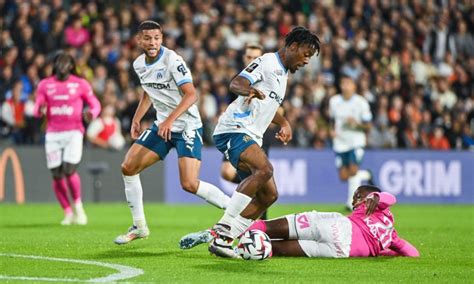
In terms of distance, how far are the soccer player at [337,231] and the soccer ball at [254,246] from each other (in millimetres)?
217

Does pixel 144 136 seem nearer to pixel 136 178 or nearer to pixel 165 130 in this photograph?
pixel 136 178

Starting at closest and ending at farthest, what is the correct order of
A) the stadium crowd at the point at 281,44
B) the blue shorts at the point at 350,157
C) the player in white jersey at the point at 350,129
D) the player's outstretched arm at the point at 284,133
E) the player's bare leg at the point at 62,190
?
the player's outstretched arm at the point at 284,133, the player's bare leg at the point at 62,190, the player in white jersey at the point at 350,129, the blue shorts at the point at 350,157, the stadium crowd at the point at 281,44

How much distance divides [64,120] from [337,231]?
257 inches

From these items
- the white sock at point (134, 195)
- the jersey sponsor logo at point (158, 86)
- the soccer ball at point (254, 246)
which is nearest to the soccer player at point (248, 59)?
the jersey sponsor logo at point (158, 86)

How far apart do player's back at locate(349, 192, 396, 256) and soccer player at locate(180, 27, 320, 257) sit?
34.6 inches

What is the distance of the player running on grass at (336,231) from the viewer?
10188mm

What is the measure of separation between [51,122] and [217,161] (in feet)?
24.5

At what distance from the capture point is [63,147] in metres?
15.6

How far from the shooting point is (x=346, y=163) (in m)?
20.1

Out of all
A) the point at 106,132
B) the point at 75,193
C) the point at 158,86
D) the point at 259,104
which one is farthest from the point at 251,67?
the point at 106,132

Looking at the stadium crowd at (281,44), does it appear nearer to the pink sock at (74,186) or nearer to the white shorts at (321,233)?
the pink sock at (74,186)

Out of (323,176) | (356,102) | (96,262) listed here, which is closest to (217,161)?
(323,176)

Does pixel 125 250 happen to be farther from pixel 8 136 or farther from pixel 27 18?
pixel 27 18

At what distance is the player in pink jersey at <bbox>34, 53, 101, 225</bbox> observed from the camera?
1551 centimetres
